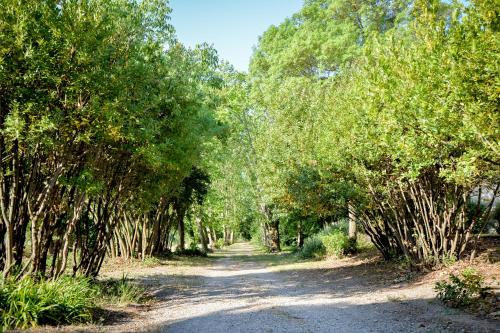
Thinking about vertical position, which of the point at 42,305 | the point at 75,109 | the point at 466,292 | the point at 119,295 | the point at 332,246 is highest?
the point at 75,109

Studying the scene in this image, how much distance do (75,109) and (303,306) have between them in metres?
7.01

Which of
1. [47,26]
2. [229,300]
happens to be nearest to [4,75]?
[47,26]

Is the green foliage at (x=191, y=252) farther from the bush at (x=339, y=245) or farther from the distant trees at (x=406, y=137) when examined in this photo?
the bush at (x=339, y=245)

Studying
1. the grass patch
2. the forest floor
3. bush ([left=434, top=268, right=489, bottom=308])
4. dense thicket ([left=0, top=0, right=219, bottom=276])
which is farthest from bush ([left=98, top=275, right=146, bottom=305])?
bush ([left=434, top=268, right=489, bottom=308])

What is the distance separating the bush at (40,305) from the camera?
673cm

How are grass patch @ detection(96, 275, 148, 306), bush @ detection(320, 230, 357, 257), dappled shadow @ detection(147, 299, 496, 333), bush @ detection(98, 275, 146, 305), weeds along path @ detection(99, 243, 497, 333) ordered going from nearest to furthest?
dappled shadow @ detection(147, 299, 496, 333) < weeds along path @ detection(99, 243, 497, 333) < grass patch @ detection(96, 275, 148, 306) < bush @ detection(98, 275, 146, 305) < bush @ detection(320, 230, 357, 257)

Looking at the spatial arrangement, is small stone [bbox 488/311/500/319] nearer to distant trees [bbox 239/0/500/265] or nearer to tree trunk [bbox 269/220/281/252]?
distant trees [bbox 239/0/500/265]

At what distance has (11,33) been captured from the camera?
7375mm

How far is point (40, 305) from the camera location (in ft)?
23.2

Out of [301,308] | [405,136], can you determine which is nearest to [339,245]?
[301,308]

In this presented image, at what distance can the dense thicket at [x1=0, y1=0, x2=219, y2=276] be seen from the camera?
7531 millimetres

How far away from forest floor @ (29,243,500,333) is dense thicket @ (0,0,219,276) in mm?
2879

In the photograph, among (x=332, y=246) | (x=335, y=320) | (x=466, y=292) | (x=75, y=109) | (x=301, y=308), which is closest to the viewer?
(x=335, y=320)

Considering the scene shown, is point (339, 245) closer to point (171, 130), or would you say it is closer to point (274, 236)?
point (171, 130)
